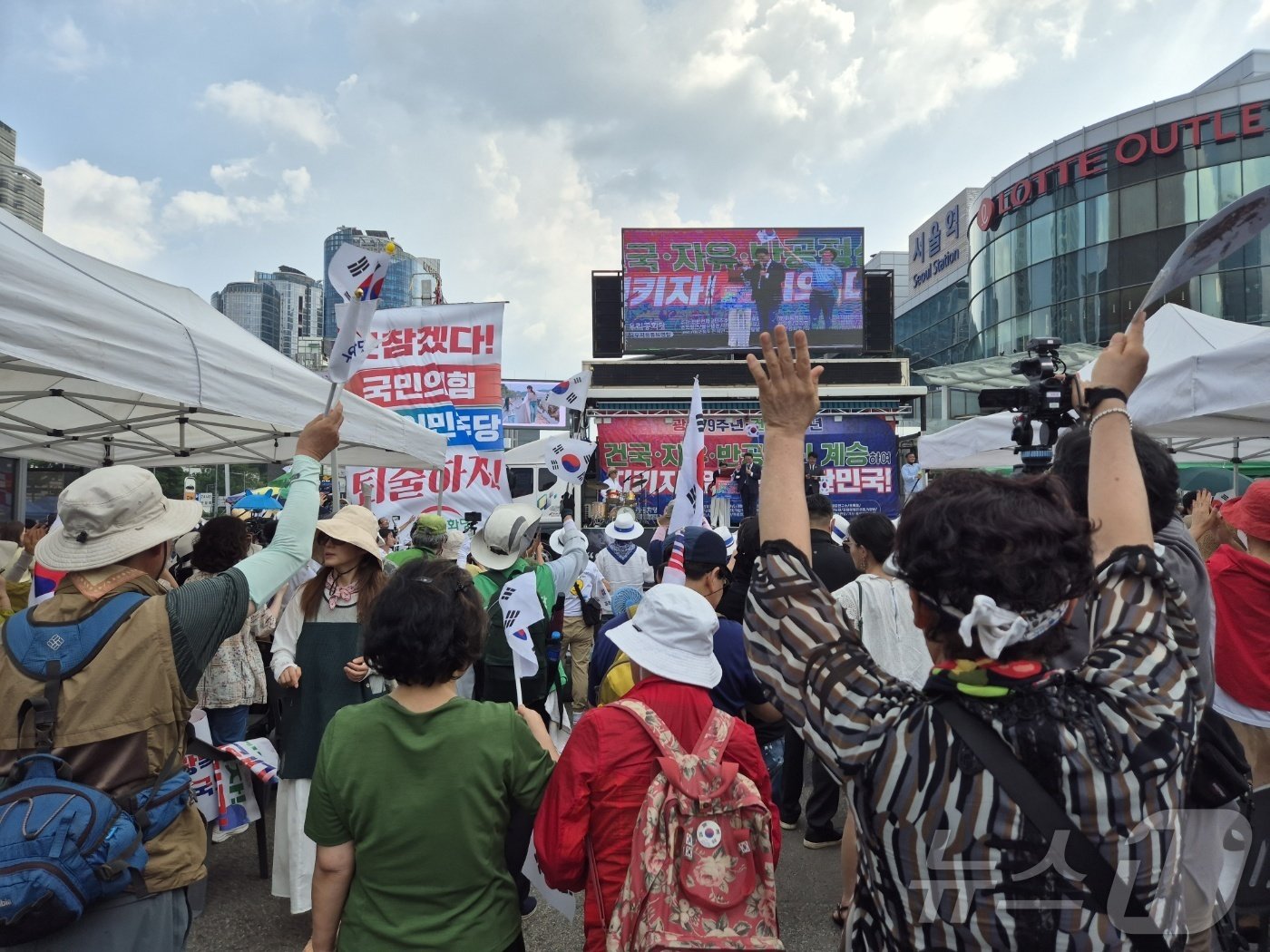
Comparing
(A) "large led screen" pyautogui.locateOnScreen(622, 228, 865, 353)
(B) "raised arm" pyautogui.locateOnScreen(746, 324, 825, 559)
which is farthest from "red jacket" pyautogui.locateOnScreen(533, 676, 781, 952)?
(A) "large led screen" pyautogui.locateOnScreen(622, 228, 865, 353)

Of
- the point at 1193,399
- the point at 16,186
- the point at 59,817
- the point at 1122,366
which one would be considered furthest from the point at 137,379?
the point at 16,186

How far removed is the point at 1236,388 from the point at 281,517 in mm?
4422

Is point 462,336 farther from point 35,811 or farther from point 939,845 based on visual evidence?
point 939,845

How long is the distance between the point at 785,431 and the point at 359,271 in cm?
204

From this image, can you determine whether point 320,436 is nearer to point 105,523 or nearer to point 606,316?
point 105,523

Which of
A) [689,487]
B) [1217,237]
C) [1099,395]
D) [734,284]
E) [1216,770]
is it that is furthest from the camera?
[734,284]

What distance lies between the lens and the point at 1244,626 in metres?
2.91

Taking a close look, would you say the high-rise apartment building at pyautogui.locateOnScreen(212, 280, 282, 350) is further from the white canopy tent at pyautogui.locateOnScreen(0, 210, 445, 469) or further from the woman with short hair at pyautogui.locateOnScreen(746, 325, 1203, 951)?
the woman with short hair at pyautogui.locateOnScreen(746, 325, 1203, 951)

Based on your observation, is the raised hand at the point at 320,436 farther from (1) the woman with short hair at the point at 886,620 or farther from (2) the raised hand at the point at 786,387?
(1) the woman with short hair at the point at 886,620

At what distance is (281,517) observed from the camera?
2143 millimetres

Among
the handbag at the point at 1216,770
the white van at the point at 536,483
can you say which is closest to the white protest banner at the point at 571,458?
the white van at the point at 536,483

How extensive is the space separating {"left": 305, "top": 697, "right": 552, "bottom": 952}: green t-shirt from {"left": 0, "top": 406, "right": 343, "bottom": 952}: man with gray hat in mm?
355

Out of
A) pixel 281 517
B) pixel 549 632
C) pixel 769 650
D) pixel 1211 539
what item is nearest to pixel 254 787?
pixel 549 632

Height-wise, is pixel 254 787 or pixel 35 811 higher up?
pixel 35 811
